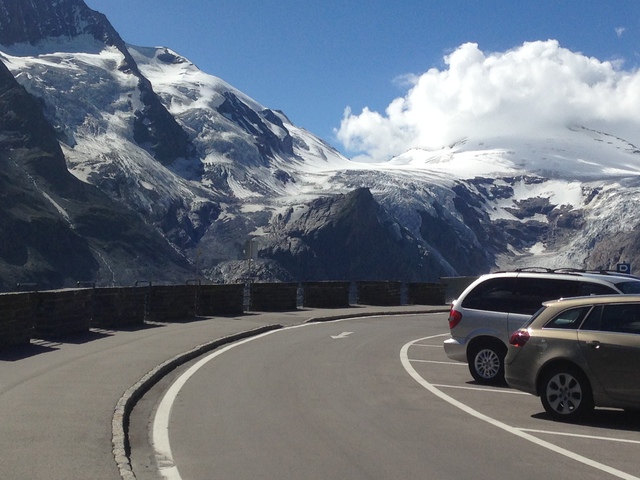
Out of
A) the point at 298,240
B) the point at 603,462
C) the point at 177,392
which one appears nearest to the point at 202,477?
the point at 603,462

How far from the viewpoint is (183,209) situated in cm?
19962

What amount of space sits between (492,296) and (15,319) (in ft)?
29.6

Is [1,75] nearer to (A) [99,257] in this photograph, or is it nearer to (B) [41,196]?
(B) [41,196]

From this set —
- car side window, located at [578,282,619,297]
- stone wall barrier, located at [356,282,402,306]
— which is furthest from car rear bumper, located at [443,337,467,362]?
stone wall barrier, located at [356,282,402,306]

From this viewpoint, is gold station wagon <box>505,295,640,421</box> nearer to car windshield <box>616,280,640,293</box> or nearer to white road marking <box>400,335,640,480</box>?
white road marking <box>400,335,640,480</box>

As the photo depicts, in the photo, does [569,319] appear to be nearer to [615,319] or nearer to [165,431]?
[615,319]

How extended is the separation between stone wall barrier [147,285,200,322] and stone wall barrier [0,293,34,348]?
7.23 m

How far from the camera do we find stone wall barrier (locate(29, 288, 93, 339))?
1842 cm

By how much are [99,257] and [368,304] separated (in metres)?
118

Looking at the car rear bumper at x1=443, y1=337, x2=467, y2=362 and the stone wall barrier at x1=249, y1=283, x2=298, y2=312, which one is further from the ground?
the stone wall barrier at x1=249, y1=283, x2=298, y2=312

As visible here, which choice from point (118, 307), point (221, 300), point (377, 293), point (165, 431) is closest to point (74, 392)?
point (165, 431)

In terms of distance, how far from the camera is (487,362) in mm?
14430

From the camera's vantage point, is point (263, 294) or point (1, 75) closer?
point (263, 294)

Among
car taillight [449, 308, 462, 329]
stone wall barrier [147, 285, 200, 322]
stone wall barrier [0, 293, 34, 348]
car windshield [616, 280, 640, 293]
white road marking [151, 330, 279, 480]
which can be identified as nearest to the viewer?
white road marking [151, 330, 279, 480]
